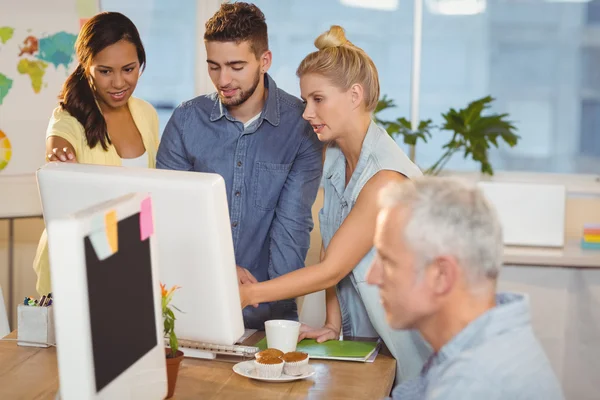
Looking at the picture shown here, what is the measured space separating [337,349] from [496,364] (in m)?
0.95

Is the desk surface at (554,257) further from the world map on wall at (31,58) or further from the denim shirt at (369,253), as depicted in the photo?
the world map on wall at (31,58)

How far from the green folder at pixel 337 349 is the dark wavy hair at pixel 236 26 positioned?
85 cm

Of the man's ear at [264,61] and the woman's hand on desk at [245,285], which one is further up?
the man's ear at [264,61]

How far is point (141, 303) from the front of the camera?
1.57 m

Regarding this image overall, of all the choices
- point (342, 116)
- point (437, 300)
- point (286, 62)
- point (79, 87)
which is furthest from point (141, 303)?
point (286, 62)

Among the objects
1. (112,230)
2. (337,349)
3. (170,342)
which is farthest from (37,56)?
(112,230)

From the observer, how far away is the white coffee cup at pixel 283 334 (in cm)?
209

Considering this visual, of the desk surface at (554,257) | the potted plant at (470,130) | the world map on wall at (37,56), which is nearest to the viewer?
the desk surface at (554,257)

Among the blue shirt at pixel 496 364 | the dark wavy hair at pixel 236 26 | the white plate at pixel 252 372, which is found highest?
the dark wavy hair at pixel 236 26

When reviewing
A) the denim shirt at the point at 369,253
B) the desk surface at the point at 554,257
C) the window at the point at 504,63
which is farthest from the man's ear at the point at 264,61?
the window at the point at 504,63

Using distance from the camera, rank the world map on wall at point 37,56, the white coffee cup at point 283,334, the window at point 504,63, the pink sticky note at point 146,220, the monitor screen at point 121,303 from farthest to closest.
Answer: the window at point 504,63, the world map on wall at point 37,56, the white coffee cup at point 283,334, the pink sticky note at point 146,220, the monitor screen at point 121,303

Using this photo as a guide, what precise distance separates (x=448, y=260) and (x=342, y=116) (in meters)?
1.03

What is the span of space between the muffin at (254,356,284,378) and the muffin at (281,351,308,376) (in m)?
0.02

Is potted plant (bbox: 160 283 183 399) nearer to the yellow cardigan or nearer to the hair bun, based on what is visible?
the hair bun
